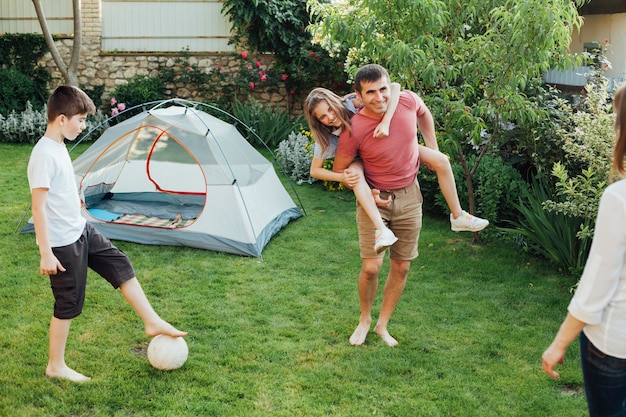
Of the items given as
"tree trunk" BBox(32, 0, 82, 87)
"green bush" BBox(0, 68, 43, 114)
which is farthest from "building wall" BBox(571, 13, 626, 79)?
"green bush" BBox(0, 68, 43, 114)

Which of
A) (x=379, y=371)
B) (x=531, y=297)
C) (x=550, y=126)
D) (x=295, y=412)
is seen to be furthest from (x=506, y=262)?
(x=295, y=412)

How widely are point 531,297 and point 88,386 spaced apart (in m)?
2.92

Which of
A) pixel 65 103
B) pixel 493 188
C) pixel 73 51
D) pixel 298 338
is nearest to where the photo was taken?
pixel 65 103

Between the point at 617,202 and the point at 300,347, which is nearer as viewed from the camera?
the point at 617,202

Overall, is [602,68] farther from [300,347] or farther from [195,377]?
[195,377]

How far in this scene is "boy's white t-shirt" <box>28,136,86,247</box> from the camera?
3125 mm

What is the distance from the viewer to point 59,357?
347cm

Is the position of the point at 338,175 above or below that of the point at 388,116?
below

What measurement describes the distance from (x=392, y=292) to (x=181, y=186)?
3808 mm

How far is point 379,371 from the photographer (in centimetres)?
368

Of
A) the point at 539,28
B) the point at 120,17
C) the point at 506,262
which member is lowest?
the point at 506,262

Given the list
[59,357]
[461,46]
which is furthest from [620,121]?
[461,46]

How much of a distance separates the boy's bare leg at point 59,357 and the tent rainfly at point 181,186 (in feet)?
7.53

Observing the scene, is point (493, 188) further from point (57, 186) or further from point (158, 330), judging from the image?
point (57, 186)
